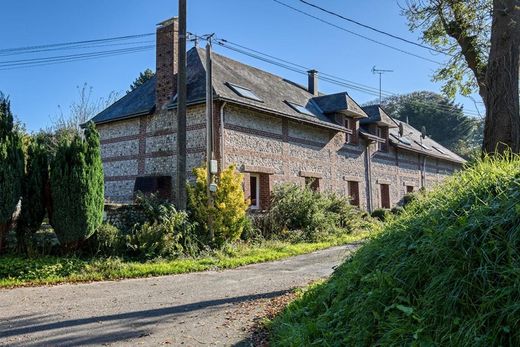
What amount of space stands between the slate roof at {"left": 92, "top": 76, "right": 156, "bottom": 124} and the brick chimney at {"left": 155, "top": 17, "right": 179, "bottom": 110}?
2.30ft

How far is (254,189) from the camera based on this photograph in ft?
54.3

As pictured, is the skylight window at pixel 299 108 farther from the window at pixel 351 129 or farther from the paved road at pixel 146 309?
the paved road at pixel 146 309

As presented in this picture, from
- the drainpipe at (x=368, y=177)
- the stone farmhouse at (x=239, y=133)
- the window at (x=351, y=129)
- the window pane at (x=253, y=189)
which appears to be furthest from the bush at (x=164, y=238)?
the drainpipe at (x=368, y=177)

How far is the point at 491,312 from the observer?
8.93ft

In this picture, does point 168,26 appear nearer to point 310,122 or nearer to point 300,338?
point 310,122

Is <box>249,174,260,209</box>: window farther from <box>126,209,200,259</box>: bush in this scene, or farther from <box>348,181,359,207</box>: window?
<box>348,181,359,207</box>: window

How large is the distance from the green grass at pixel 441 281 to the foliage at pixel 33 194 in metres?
7.56

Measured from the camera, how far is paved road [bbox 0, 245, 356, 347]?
490cm

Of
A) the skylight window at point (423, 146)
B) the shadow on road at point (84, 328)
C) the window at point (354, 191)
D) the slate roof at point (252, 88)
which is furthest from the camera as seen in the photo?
the skylight window at point (423, 146)

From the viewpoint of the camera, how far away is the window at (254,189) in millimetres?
16344

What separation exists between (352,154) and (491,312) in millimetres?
19635

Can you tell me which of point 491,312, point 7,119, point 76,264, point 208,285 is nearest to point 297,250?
point 208,285

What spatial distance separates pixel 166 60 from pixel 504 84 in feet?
40.7

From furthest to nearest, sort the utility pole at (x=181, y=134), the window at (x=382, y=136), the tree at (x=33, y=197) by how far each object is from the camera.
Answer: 1. the window at (x=382, y=136)
2. the utility pole at (x=181, y=134)
3. the tree at (x=33, y=197)
